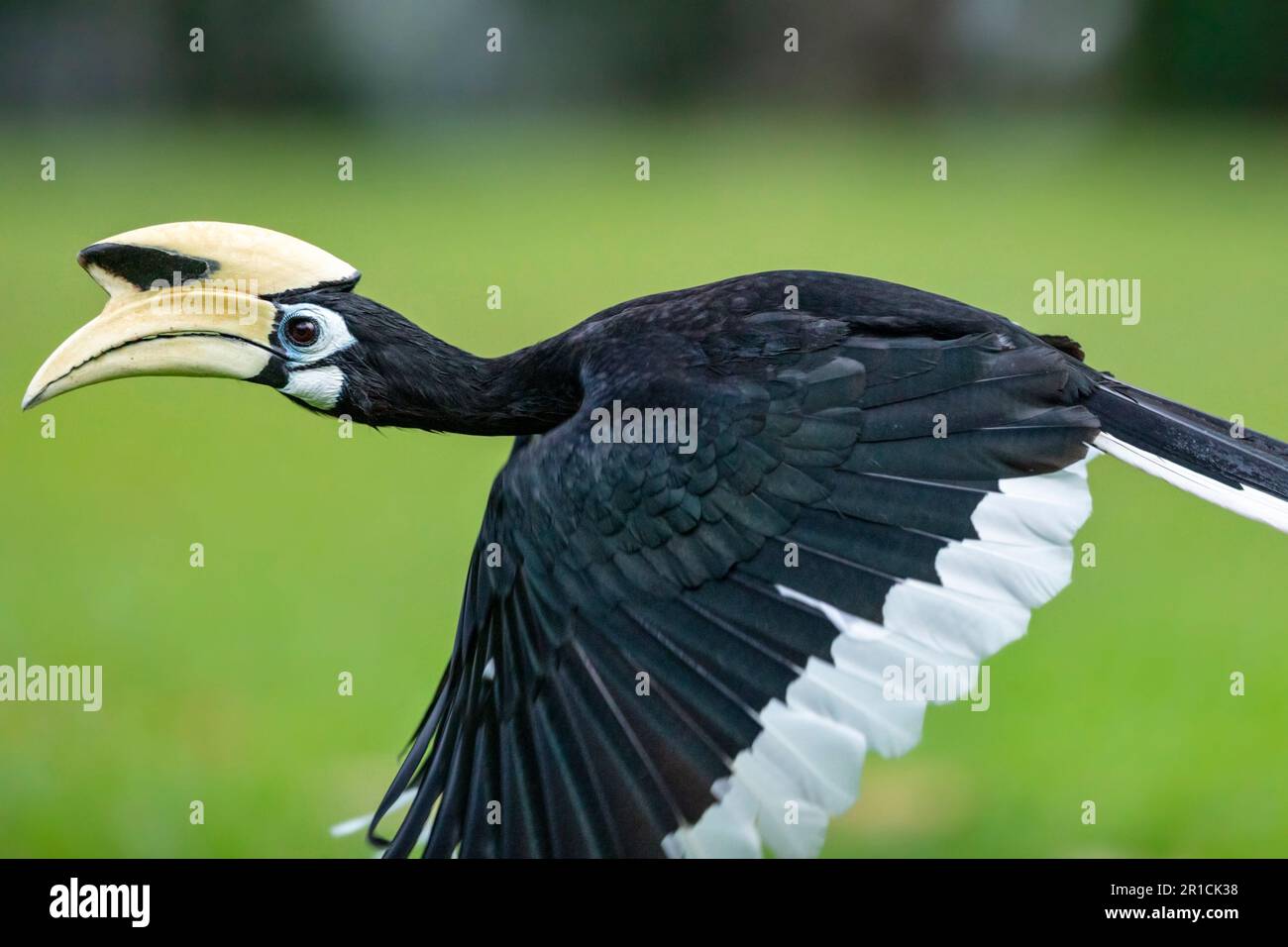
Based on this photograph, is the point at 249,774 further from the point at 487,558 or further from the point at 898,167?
the point at 898,167

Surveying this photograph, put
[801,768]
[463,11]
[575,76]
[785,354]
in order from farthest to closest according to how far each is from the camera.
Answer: [575,76] → [463,11] → [785,354] → [801,768]

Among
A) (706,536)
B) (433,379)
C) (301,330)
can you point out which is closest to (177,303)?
(301,330)

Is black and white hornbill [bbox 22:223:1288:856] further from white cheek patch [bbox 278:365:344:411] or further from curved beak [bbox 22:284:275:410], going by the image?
white cheek patch [bbox 278:365:344:411]

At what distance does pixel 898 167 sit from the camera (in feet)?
56.3

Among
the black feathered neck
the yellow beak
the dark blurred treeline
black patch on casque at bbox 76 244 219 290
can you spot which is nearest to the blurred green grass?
the dark blurred treeline

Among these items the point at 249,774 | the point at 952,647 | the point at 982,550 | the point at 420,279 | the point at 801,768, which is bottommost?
the point at 249,774

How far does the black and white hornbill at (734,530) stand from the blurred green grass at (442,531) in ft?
5.30

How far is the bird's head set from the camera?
2.70 m

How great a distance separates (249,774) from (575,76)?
1502cm

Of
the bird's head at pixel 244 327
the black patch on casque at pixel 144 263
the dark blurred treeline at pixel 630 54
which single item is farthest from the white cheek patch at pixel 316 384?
the dark blurred treeline at pixel 630 54

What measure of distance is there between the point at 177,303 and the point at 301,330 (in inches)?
9.0

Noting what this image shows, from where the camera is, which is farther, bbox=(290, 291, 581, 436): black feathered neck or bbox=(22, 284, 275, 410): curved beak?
bbox=(290, 291, 581, 436): black feathered neck

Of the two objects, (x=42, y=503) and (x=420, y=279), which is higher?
(x=420, y=279)
